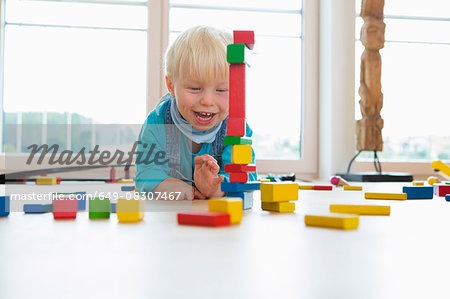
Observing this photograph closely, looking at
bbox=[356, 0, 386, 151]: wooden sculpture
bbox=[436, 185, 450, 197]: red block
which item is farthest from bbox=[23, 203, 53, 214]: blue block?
bbox=[356, 0, 386, 151]: wooden sculpture

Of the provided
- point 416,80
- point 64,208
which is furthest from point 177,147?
point 416,80

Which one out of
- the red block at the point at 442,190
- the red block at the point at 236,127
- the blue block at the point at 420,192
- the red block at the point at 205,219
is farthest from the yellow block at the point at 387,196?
the red block at the point at 205,219

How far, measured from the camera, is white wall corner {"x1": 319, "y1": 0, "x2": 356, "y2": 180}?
2039 millimetres

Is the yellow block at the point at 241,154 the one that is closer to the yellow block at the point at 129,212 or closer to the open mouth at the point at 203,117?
the yellow block at the point at 129,212

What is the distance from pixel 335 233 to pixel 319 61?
6.16ft

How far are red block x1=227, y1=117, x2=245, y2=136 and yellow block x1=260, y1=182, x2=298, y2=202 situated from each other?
79 mm

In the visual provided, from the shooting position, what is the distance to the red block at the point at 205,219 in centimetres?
45

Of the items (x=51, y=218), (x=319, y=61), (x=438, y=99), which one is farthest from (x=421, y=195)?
(x=438, y=99)

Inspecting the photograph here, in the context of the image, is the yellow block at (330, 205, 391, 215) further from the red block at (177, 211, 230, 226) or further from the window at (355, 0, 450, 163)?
the window at (355, 0, 450, 163)

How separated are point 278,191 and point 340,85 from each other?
155 centimetres

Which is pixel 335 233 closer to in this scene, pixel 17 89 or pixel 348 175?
pixel 348 175

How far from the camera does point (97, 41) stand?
2119 millimetres

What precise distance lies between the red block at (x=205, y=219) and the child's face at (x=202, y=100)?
0.45 m

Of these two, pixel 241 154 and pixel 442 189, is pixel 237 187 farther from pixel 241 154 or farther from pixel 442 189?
pixel 442 189
